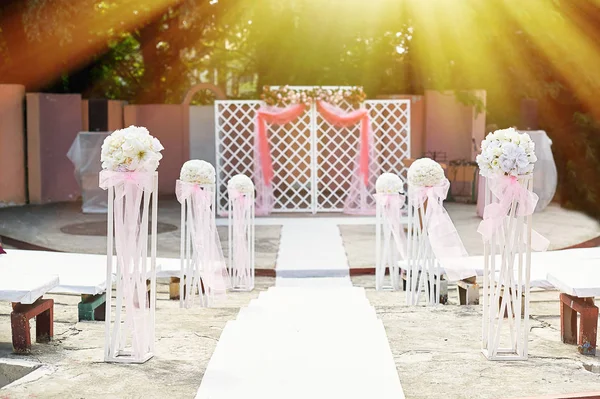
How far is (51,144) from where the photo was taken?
12984 mm

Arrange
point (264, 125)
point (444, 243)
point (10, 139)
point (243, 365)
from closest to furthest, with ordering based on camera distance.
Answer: point (243, 365) → point (444, 243) → point (264, 125) → point (10, 139)

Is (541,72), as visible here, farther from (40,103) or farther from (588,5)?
(40,103)

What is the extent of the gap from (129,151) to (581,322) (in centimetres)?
223

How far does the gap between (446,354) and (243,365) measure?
3.11ft

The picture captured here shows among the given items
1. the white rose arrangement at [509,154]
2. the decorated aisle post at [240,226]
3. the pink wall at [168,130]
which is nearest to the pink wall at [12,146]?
the pink wall at [168,130]

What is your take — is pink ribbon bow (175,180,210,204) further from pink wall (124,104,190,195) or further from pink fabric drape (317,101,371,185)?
pink wall (124,104,190,195)

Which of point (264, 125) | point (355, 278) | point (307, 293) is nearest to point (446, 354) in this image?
point (307, 293)

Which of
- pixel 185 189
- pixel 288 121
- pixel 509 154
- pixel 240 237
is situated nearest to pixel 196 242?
pixel 185 189

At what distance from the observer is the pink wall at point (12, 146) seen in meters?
12.5

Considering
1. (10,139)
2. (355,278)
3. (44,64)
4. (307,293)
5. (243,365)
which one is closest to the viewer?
(243,365)

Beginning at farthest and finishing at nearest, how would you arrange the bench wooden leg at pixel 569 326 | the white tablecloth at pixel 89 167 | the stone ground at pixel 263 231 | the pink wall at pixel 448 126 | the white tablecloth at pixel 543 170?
the pink wall at pixel 448 126 < the white tablecloth at pixel 89 167 < the white tablecloth at pixel 543 170 < the stone ground at pixel 263 231 < the bench wooden leg at pixel 569 326

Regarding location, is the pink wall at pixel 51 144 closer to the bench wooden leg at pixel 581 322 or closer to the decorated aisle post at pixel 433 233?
the decorated aisle post at pixel 433 233

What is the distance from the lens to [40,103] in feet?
41.9

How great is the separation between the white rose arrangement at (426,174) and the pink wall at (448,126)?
8385 millimetres
